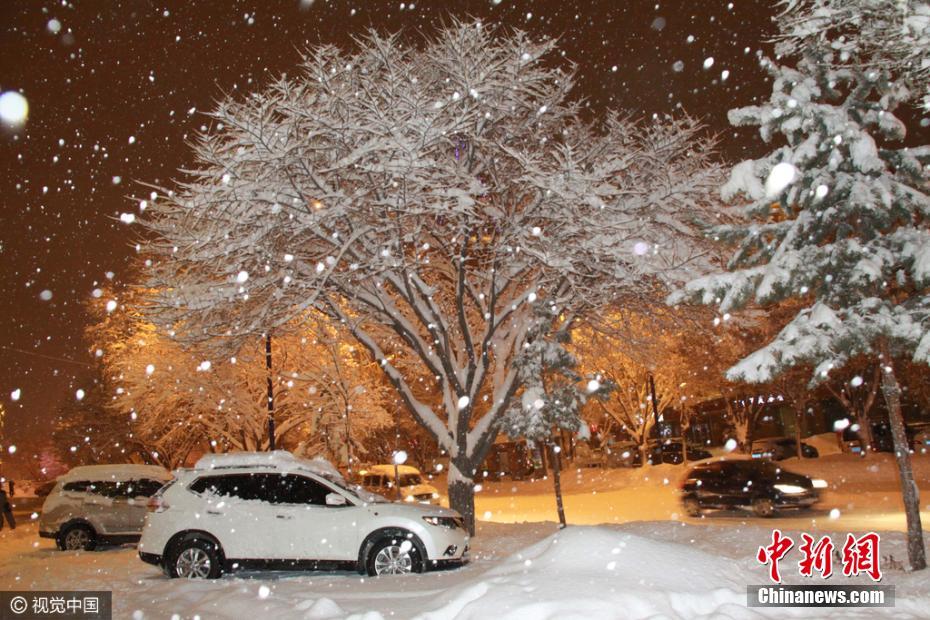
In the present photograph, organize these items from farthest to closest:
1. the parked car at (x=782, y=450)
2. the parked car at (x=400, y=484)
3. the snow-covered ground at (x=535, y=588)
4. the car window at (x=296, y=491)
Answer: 1. the parked car at (x=782, y=450)
2. the parked car at (x=400, y=484)
3. the car window at (x=296, y=491)
4. the snow-covered ground at (x=535, y=588)

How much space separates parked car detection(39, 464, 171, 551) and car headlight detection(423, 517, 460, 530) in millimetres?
9179

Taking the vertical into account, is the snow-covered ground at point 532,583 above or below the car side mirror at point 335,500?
below

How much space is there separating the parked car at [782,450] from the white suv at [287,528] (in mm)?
28318

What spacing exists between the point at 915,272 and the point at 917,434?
99.0ft

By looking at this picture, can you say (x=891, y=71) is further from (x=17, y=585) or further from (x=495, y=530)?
(x=17, y=585)

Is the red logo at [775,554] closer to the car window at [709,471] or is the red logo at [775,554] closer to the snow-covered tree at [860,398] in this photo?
the car window at [709,471]

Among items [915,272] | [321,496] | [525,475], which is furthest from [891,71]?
[525,475]

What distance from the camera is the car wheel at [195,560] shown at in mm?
10789

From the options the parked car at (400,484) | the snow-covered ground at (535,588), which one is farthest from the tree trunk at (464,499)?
the parked car at (400,484)

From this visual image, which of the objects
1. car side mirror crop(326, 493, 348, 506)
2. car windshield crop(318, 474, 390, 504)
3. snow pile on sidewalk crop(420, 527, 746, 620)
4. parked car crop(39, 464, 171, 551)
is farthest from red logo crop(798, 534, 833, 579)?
parked car crop(39, 464, 171, 551)

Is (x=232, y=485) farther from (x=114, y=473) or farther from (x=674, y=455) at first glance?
(x=674, y=455)

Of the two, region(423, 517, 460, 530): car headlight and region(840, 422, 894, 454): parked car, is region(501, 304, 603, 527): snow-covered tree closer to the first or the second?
region(423, 517, 460, 530): car headlight

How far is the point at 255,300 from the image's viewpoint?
586 inches

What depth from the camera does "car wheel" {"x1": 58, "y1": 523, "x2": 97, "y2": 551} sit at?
53.2 feet
